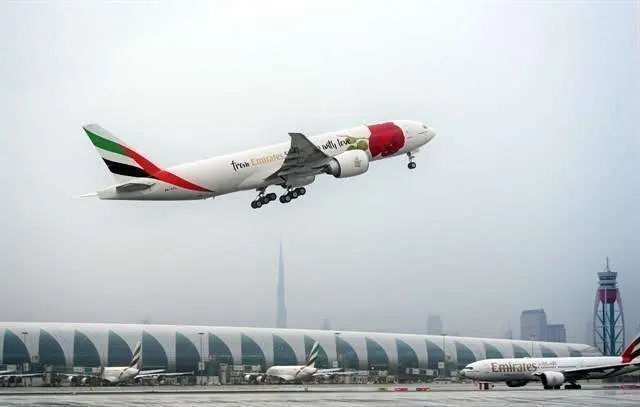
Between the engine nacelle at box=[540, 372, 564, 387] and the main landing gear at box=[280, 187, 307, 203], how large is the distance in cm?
5743

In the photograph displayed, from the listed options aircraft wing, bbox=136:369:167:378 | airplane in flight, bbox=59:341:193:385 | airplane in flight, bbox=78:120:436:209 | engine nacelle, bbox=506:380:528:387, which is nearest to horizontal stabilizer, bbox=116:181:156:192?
airplane in flight, bbox=78:120:436:209

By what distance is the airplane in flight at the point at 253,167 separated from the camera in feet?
287

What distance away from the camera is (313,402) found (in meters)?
91.2

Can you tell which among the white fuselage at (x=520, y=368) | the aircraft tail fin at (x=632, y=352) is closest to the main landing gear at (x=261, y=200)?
the white fuselage at (x=520, y=368)

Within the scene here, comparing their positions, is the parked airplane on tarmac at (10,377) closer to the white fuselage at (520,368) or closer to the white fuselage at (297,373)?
the white fuselage at (297,373)

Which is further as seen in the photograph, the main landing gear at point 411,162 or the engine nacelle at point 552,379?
the engine nacelle at point 552,379

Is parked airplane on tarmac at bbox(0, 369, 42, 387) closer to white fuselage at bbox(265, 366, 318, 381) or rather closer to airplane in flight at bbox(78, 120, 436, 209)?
white fuselage at bbox(265, 366, 318, 381)

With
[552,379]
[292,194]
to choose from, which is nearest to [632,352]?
[552,379]

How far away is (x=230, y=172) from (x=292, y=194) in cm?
654

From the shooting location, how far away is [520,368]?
459 ft

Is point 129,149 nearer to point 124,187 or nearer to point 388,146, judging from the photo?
point 124,187

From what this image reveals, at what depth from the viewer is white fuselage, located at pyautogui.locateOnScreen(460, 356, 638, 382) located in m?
139

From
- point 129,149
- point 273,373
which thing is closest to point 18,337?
point 273,373

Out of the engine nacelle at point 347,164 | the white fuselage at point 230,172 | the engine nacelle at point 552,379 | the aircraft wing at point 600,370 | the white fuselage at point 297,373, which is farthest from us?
the white fuselage at point 297,373
